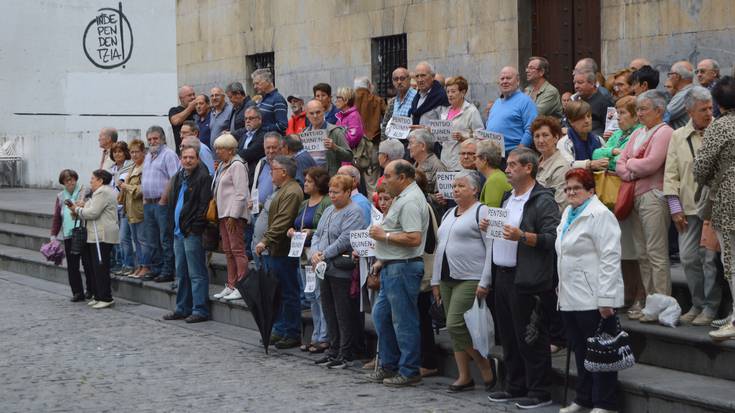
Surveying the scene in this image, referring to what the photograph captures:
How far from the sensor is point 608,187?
10469 millimetres

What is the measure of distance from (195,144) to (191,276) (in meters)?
1.52

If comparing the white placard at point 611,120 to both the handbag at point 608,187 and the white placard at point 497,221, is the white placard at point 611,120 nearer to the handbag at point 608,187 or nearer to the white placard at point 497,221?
the handbag at point 608,187

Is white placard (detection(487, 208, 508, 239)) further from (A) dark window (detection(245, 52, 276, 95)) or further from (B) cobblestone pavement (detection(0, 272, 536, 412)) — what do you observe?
(A) dark window (detection(245, 52, 276, 95))

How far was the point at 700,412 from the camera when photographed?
27.6 ft

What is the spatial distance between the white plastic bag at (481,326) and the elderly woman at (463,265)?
94 mm

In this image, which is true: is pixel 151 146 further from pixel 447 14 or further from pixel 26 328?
pixel 447 14

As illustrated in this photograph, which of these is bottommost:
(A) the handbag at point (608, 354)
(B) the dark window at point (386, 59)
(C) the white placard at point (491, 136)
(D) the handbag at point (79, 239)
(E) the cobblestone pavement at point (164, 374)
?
(E) the cobblestone pavement at point (164, 374)

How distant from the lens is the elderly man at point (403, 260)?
10.6 m

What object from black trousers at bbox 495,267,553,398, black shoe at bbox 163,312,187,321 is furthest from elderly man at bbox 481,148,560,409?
black shoe at bbox 163,312,187,321

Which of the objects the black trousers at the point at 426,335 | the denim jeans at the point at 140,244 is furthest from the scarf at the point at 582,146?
the denim jeans at the point at 140,244

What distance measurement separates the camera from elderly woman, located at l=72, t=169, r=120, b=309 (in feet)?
52.5

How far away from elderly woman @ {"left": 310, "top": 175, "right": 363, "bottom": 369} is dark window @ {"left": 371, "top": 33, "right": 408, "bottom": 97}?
7.88 metres

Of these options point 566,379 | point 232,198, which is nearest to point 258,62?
point 232,198

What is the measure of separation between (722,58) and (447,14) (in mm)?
5402
